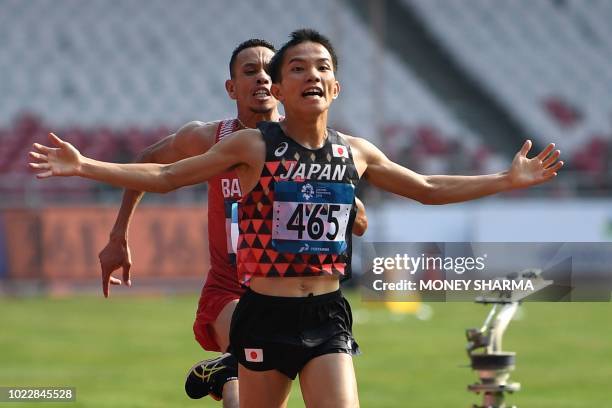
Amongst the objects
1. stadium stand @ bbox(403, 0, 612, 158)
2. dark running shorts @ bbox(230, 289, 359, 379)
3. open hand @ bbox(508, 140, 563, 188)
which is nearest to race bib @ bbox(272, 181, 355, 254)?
dark running shorts @ bbox(230, 289, 359, 379)

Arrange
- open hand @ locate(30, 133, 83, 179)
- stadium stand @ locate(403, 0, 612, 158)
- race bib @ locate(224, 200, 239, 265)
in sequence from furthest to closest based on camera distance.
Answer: stadium stand @ locate(403, 0, 612, 158), race bib @ locate(224, 200, 239, 265), open hand @ locate(30, 133, 83, 179)

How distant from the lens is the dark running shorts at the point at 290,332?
6.00 meters

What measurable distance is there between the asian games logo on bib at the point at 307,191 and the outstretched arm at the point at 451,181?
1.36 feet

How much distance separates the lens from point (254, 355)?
239 inches

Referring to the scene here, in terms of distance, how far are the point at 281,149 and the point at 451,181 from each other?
96 centimetres

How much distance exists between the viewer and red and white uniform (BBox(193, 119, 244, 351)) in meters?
7.55

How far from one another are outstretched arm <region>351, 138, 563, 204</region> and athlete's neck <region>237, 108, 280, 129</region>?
1389mm

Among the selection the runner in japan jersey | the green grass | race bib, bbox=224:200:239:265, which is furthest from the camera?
the green grass

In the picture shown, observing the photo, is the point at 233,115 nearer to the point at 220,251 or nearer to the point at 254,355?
the point at 220,251

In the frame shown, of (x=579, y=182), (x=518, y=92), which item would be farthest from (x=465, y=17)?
(x=579, y=182)

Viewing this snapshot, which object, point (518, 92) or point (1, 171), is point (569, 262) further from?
point (518, 92)

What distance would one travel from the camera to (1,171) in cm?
3178

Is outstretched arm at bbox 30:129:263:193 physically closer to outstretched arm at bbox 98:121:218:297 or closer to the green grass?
outstretched arm at bbox 98:121:218:297

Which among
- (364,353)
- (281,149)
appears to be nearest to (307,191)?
(281,149)
